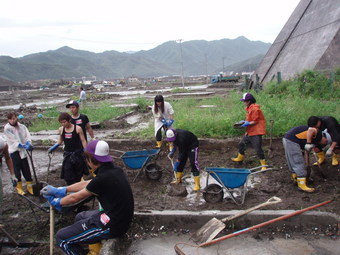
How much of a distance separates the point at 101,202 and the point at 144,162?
253 centimetres

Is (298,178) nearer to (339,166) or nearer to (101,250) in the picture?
(339,166)

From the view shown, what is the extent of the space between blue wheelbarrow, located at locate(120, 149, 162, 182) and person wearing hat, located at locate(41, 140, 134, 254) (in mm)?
2414

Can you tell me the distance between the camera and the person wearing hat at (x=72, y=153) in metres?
5.04

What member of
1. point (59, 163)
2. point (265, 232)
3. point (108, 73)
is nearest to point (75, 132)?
point (59, 163)

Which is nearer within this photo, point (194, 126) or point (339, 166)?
point (339, 166)

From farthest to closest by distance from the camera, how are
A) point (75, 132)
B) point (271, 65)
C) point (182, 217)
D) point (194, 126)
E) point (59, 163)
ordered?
point (271, 65), point (194, 126), point (59, 163), point (75, 132), point (182, 217)

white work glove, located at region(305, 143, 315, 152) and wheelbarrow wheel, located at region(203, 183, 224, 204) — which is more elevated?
white work glove, located at region(305, 143, 315, 152)

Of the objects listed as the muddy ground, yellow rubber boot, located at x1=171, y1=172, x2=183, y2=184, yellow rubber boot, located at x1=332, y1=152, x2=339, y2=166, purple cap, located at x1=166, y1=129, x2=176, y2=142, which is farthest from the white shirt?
yellow rubber boot, located at x1=332, y1=152, x2=339, y2=166

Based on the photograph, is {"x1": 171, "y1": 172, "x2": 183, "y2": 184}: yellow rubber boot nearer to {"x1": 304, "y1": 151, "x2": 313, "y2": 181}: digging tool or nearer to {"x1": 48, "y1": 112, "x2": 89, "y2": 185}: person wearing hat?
{"x1": 48, "y1": 112, "x2": 89, "y2": 185}: person wearing hat

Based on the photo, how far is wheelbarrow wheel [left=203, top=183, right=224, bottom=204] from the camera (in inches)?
179

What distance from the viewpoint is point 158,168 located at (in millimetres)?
5820

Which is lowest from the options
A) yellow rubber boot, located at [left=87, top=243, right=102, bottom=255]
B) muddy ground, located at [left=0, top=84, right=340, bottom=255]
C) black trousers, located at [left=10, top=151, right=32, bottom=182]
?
muddy ground, located at [left=0, top=84, right=340, bottom=255]

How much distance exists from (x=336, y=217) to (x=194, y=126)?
4897mm

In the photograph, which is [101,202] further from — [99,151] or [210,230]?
[210,230]
